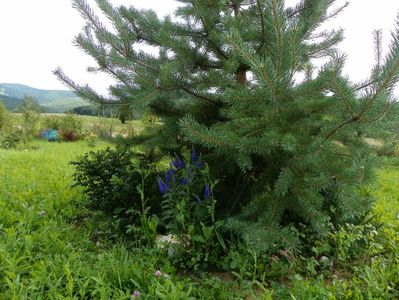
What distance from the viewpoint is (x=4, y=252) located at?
2.29 meters

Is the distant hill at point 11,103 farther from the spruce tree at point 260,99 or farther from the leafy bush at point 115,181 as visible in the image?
the spruce tree at point 260,99

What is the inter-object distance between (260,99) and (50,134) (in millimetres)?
13905

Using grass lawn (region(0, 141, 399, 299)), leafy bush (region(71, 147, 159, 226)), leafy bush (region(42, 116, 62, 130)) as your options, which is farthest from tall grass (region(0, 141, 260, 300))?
leafy bush (region(42, 116, 62, 130))

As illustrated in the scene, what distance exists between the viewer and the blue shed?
46.6ft

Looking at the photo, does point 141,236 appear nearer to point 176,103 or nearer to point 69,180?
point 176,103

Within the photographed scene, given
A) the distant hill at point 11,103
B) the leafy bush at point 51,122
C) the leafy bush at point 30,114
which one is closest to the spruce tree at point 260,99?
the leafy bush at point 30,114

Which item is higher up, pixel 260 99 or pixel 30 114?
pixel 260 99

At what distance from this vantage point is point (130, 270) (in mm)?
2191

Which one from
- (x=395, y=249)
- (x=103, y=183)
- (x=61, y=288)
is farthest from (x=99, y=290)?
(x=395, y=249)

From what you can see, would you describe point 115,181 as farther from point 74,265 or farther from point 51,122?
point 51,122

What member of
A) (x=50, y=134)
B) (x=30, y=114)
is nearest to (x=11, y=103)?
(x=30, y=114)

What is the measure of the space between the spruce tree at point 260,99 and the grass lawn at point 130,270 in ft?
0.88

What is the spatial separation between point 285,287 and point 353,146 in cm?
111

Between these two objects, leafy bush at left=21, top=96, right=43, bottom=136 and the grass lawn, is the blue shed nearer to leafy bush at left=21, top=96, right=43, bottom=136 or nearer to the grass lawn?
leafy bush at left=21, top=96, right=43, bottom=136
